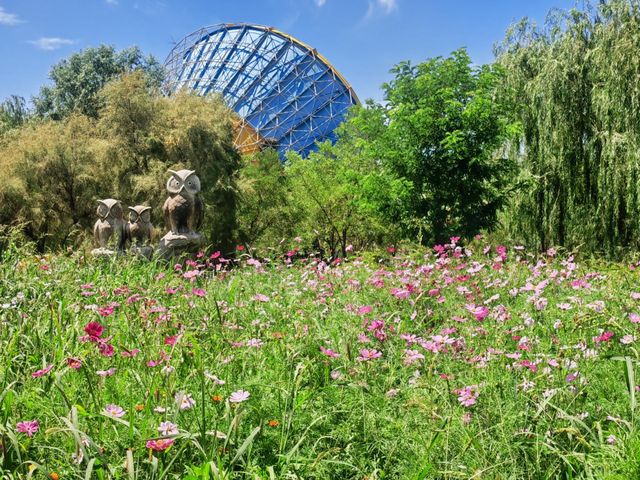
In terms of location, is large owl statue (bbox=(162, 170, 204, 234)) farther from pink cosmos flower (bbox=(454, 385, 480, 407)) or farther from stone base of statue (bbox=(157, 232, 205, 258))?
pink cosmos flower (bbox=(454, 385, 480, 407))

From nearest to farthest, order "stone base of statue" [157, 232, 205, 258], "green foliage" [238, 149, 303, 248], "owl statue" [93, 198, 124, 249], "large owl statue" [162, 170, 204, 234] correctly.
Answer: "stone base of statue" [157, 232, 205, 258] → "large owl statue" [162, 170, 204, 234] → "owl statue" [93, 198, 124, 249] → "green foliage" [238, 149, 303, 248]

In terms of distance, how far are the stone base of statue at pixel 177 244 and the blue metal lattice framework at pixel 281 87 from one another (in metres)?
31.2

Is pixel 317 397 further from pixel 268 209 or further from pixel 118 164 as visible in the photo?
pixel 268 209

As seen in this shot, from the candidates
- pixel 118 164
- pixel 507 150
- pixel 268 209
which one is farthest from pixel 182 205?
pixel 268 209

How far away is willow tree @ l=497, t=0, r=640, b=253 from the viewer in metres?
12.1

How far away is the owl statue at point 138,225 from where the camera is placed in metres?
10.5

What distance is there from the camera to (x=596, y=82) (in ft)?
42.5

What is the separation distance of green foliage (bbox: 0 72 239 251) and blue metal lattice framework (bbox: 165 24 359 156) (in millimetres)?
A: 19375

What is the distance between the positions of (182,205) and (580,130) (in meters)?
10.2

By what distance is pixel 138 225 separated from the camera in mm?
10609

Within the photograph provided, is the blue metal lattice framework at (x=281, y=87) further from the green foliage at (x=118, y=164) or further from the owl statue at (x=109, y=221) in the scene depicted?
the owl statue at (x=109, y=221)

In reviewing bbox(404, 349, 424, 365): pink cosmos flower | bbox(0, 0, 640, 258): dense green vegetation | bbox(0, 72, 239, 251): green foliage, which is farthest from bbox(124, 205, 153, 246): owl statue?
bbox(404, 349, 424, 365): pink cosmos flower

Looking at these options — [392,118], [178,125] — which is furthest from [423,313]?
[178,125]

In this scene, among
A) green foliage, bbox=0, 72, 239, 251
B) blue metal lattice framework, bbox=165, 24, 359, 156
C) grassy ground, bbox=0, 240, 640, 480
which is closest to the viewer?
grassy ground, bbox=0, 240, 640, 480
